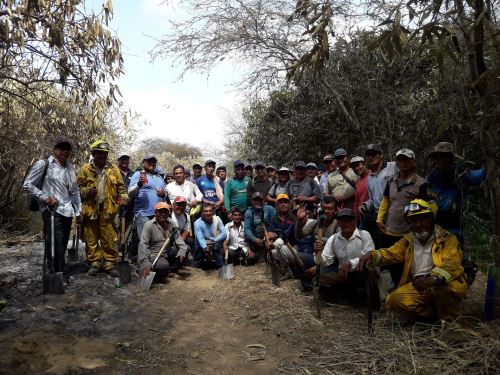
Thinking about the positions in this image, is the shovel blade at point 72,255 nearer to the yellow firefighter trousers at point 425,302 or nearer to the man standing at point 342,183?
the man standing at point 342,183

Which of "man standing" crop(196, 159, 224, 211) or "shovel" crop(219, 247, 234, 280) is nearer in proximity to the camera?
"shovel" crop(219, 247, 234, 280)

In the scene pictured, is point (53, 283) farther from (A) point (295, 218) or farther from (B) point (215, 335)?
(A) point (295, 218)

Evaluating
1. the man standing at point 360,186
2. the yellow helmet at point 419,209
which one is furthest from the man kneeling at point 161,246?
the yellow helmet at point 419,209

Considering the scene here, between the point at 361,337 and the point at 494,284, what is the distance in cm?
123

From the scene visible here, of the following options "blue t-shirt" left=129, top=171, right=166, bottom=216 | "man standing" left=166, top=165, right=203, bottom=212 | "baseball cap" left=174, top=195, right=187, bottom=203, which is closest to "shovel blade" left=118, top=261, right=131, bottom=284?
"blue t-shirt" left=129, top=171, right=166, bottom=216

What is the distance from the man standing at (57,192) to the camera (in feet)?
16.8

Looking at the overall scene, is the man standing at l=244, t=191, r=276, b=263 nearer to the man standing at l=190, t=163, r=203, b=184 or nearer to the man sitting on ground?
the man sitting on ground

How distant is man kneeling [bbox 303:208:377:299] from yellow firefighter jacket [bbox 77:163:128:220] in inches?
116

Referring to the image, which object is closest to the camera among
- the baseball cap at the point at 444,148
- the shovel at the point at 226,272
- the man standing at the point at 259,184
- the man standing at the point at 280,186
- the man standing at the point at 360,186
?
the baseball cap at the point at 444,148

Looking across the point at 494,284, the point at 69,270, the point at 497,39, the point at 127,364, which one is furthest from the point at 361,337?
the point at 69,270

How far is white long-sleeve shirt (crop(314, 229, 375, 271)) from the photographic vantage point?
464 cm

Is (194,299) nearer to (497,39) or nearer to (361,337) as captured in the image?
(361,337)

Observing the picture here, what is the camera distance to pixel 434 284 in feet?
11.7

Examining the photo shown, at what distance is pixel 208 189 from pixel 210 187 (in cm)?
5
